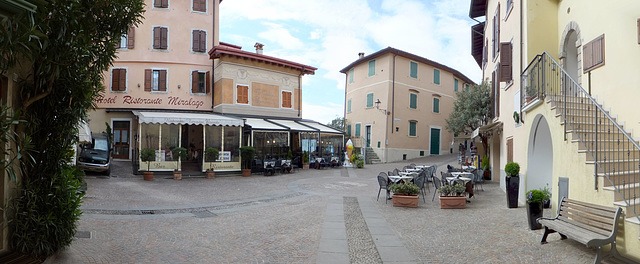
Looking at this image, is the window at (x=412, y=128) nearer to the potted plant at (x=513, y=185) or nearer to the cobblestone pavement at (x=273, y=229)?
the cobblestone pavement at (x=273, y=229)

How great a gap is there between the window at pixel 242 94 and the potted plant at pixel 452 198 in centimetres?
1328

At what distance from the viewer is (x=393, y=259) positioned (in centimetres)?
488

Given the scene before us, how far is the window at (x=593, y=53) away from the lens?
284 inches

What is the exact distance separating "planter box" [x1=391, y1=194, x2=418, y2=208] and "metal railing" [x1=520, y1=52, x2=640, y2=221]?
11.4 ft

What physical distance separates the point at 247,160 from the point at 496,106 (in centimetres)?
1100

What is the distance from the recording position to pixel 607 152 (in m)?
5.70

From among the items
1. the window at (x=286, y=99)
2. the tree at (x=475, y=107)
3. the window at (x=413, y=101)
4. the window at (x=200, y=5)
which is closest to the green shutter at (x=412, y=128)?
the window at (x=413, y=101)

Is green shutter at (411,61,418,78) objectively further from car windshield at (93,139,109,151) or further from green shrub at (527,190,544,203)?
green shrub at (527,190,544,203)

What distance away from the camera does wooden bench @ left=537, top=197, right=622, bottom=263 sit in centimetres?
424

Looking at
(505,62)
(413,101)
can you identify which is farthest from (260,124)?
(413,101)

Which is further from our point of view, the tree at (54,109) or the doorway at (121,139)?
the doorway at (121,139)

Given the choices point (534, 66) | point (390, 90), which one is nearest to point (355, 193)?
point (534, 66)

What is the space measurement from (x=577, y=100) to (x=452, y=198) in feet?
11.0

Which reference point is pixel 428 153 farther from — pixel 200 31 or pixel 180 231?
pixel 180 231
